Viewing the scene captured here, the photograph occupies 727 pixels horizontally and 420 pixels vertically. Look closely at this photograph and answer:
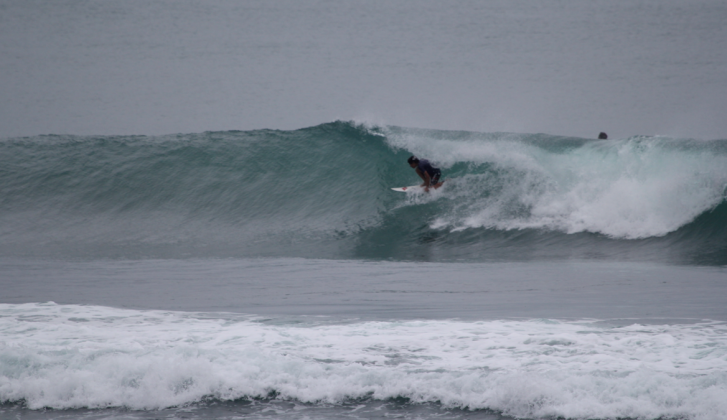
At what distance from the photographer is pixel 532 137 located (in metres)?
13.8

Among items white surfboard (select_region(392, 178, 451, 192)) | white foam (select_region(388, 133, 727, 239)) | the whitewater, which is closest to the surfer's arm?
white surfboard (select_region(392, 178, 451, 192))

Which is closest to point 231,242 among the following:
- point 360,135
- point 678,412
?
point 360,135

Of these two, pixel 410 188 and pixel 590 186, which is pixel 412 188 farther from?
pixel 590 186

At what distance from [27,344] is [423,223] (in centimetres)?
732

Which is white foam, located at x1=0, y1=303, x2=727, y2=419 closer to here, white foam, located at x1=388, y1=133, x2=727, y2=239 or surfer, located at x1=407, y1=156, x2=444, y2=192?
white foam, located at x1=388, y1=133, x2=727, y2=239

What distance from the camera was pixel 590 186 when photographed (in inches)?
420

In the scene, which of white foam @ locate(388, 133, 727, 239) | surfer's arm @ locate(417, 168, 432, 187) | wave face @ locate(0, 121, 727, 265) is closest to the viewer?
wave face @ locate(0, 121, 727, 265)

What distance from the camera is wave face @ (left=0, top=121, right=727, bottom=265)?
9.45 m

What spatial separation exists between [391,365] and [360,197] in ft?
27.8

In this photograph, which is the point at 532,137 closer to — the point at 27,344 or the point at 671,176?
the point at 671,176

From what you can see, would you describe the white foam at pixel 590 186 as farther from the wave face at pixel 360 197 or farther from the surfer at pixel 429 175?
the surfer at pixel 429 175

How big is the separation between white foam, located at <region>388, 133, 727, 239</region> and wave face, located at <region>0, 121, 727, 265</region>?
0.03 meters

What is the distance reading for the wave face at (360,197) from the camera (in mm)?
9453

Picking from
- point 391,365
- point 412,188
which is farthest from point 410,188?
point 391,365
